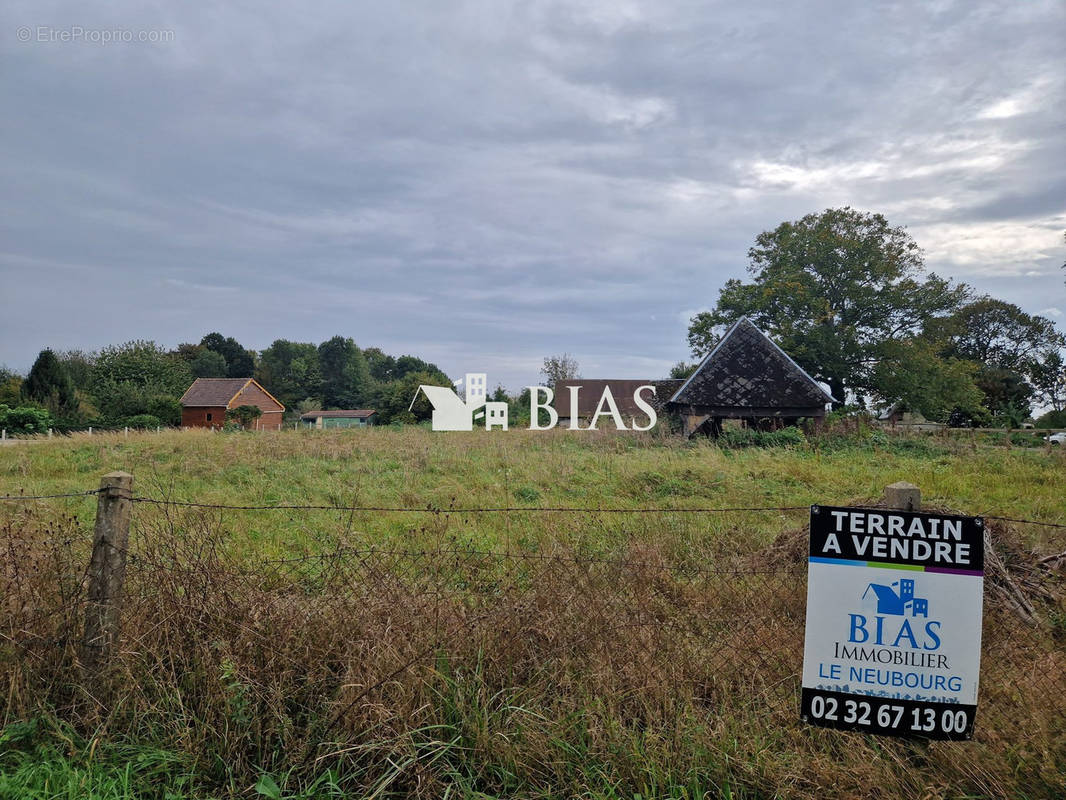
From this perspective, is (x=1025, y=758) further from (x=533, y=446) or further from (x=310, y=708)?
(x=533, y=446)

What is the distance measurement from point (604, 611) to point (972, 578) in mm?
1838

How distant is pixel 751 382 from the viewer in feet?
72.1

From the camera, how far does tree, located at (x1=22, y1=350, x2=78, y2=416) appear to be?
1581 inches

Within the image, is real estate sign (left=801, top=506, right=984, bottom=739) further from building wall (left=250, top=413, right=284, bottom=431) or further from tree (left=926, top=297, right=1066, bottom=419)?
tree (left=926, top=297, right=1066, bottom=419)

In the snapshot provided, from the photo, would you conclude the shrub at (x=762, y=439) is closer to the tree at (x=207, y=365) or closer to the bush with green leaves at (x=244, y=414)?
the bush with green leaves at (x=244, y=414)

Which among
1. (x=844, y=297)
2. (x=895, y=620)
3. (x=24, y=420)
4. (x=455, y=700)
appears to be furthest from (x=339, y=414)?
(x=895, y=620)

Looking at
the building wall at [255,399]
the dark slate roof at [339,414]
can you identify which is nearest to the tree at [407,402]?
the building wall at [255,399]

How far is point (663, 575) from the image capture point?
4816 millimetres

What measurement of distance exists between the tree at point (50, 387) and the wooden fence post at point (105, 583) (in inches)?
1789

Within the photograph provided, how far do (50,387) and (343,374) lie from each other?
41689 mm

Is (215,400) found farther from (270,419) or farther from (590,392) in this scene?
(590,392)

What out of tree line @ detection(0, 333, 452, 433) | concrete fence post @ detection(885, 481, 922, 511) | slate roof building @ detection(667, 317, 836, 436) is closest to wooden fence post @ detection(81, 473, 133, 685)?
concrete fence post @ detection(885, 481, 922, 511)

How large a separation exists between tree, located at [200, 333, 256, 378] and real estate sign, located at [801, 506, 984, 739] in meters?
78.0

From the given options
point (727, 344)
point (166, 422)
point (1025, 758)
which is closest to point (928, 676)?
point (1025, 758)
